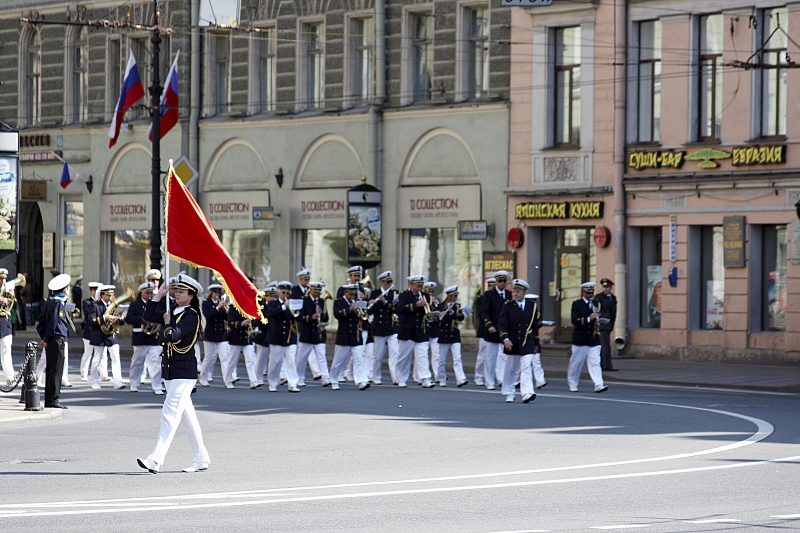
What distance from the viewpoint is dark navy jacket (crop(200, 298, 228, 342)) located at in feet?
80.8

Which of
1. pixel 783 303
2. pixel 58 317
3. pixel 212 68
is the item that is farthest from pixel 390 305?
pixel 212 68

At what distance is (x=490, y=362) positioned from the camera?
78.5 ft

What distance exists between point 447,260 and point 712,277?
6813 millimetres

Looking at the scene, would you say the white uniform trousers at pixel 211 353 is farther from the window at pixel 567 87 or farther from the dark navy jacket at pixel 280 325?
the window at pixel 567 87

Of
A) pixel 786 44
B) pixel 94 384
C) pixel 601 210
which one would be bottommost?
pixel 94 384

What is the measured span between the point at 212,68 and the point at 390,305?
53.7 ft

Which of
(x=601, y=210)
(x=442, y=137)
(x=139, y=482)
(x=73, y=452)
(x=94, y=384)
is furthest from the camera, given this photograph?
(x=442, y=137)

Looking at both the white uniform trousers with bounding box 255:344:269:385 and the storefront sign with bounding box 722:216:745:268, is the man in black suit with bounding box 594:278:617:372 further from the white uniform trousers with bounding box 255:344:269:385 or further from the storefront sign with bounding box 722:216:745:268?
the white uniform trousers with bounding box 255:344:269:385

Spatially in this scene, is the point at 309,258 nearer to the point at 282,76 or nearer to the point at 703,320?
the point at 282,76

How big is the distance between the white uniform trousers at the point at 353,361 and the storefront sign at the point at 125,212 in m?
17.8

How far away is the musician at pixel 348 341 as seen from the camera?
23562 millimetres

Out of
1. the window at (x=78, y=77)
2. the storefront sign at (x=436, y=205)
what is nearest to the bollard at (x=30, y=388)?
the storefront sign at (x=436, y=205)

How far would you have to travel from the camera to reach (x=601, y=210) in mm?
31234

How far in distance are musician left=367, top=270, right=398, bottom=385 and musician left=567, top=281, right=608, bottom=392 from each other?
3.26 metres
